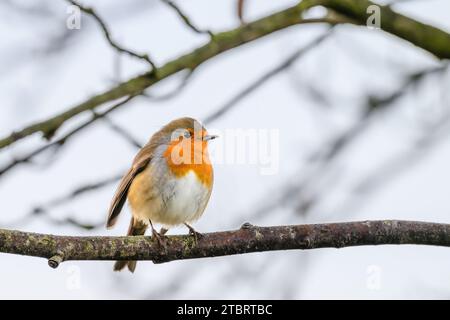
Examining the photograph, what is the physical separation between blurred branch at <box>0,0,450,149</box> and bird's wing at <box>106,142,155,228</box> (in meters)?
1.01

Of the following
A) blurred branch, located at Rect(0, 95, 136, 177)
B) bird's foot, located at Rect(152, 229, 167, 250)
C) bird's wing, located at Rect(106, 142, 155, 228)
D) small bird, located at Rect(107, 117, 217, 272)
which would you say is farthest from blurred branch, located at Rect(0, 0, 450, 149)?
bird's wing, located at Rect(106, 142, 155, 228)

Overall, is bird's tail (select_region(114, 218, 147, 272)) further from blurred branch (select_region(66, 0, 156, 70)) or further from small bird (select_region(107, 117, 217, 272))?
blurred branch (select_region(66, 0, 156, 70))

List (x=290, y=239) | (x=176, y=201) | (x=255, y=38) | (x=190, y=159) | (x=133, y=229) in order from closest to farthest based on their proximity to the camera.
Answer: (x=290, y=239) < (x=255, y=38) < (x=176, y=201) < (x=190, y=159) < (x=133, y=229)

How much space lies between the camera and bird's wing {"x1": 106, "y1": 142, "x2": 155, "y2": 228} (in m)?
4.78

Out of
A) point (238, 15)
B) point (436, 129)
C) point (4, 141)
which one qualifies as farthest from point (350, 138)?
point (4, 141)

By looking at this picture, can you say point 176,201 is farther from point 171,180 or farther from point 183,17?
point 183,17

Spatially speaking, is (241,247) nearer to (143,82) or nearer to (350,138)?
(350,138)

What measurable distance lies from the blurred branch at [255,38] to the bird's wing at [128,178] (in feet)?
3.31

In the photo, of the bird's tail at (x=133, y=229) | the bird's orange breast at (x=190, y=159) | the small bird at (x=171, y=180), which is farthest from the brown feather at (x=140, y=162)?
the bird's tail at (x=133, y=229)

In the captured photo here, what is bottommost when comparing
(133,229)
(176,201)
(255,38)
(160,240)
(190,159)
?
(133,229)

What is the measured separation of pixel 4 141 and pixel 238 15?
133 cm

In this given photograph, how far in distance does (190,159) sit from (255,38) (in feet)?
3.15

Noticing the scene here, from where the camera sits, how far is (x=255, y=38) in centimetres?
411

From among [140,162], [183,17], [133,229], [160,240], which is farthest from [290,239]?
[133,229]
